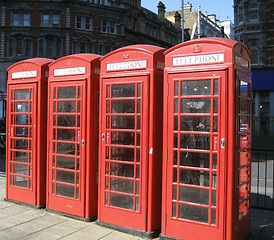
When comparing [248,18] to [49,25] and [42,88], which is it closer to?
[49,25]

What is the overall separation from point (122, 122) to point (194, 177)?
1459mm

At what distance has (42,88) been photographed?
6258 millimetres

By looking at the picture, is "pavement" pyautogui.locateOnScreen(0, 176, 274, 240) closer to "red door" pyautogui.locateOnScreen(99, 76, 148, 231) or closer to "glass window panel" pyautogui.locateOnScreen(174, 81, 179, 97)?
"red door" pyautogui.locateOnScreen(99, 76, 148, 231)

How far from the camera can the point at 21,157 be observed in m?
6.67

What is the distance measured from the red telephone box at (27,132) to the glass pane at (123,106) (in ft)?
5.91

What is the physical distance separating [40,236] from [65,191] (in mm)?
1043

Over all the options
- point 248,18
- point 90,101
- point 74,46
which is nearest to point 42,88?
point 90,101

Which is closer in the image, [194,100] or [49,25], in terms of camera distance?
[194,100]

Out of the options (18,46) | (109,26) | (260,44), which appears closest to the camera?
(260,44)

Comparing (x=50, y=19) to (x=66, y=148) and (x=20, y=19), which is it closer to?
(x=20, y=19)

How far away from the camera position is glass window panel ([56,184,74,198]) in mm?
5779

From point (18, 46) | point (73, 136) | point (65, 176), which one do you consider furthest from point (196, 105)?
point (18, 46)

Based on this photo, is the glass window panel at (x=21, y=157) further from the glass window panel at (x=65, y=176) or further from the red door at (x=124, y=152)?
the red door at (x=124, y=152)

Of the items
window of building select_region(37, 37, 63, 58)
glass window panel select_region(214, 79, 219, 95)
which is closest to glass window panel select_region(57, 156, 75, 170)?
glass window panel select_region(214, 79, 219, 95)
